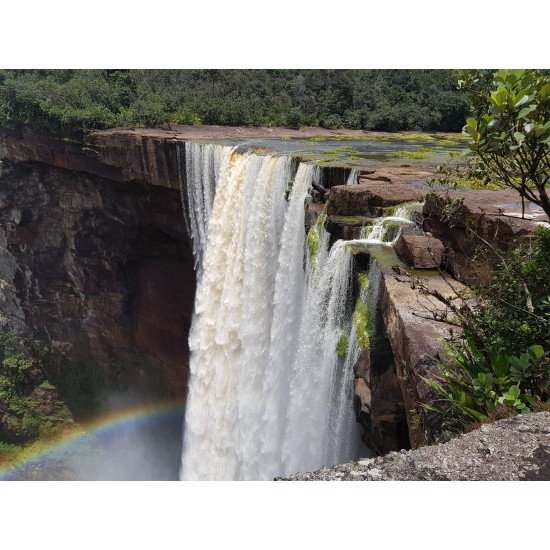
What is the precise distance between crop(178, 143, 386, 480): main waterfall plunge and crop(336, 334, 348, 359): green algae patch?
17 mm

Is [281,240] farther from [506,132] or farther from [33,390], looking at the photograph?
[33,390]

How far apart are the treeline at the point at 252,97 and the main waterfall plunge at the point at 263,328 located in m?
7.38

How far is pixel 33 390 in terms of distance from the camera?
2178 centimetres

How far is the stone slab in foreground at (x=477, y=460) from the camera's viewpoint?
3320 mm

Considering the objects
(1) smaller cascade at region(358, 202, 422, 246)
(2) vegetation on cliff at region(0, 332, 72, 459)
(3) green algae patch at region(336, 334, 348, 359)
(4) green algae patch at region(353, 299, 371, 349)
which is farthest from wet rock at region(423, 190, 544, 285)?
(2) vegetation on cliff at region(0, 332, 72, 459)

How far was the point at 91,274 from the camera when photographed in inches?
799

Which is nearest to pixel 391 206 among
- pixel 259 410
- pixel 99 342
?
pixel 259 410

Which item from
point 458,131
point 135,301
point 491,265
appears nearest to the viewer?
point 491,265

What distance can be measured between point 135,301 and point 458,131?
15.3 m

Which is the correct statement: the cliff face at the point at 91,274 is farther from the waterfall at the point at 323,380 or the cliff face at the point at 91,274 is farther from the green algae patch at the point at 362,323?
the green algae patch at the point at 362,323

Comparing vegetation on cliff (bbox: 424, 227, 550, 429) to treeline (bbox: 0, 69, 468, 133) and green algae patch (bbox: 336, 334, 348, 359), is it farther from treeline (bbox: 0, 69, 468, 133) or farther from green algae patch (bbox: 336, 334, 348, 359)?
treeline (bbox: 0, 69, 468, 133)

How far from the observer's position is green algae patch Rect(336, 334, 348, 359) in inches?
286

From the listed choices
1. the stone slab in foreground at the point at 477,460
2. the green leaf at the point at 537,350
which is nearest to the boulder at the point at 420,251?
the green leaf at the point at 537,350

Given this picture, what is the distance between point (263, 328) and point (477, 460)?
26.8ft
